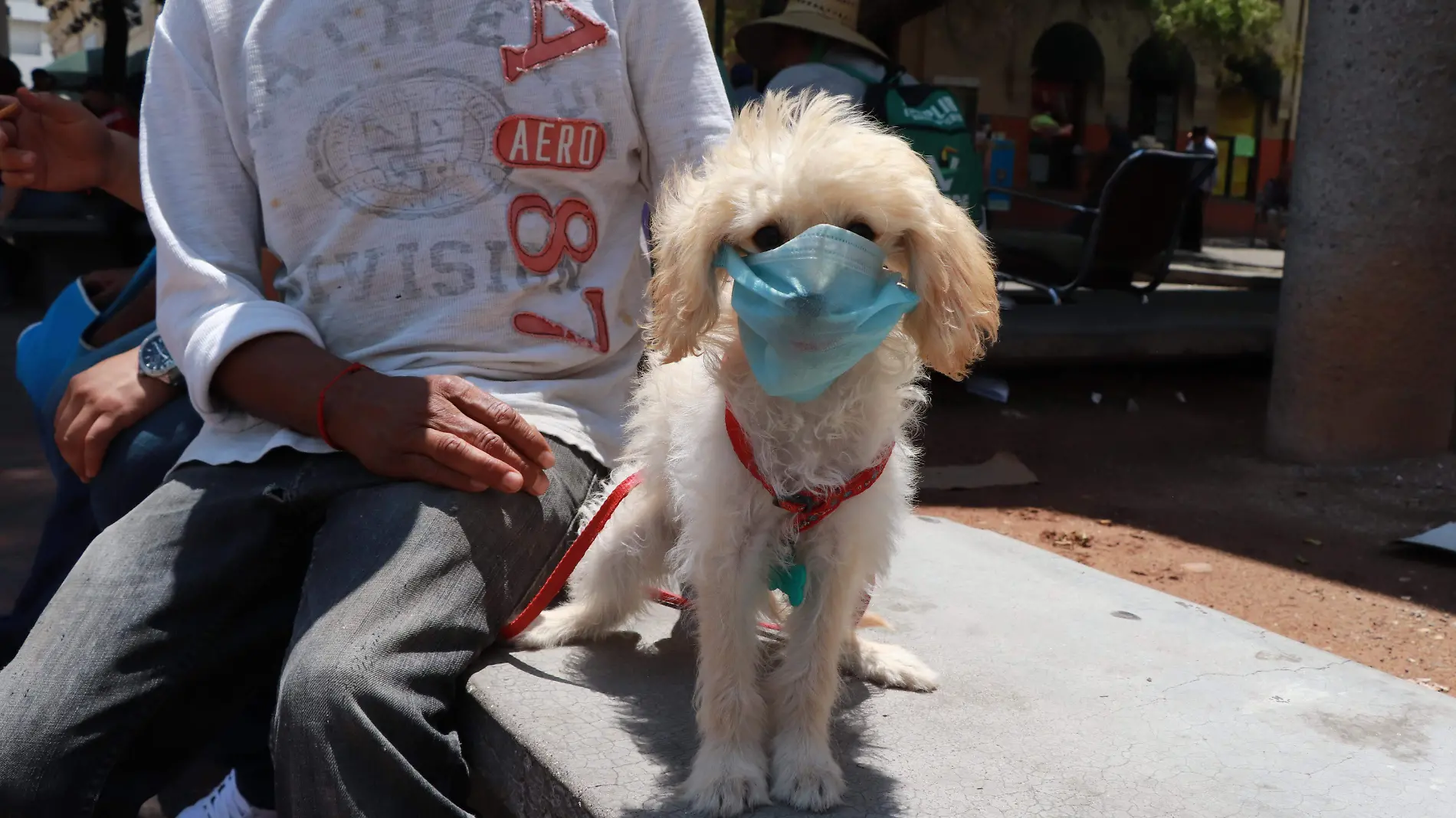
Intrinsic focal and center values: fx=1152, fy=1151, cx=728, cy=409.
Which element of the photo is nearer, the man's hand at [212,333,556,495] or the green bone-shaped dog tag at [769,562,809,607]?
the green bone-shaped dog tag at [769,562,809,607]

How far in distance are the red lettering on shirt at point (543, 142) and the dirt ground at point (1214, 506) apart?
2857mm

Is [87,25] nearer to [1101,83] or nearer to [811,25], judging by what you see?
[1101,83]

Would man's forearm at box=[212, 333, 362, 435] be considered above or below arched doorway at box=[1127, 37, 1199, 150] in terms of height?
below

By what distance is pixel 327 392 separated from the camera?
199 cm

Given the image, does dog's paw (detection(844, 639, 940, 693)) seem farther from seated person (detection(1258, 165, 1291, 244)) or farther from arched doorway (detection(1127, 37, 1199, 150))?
arched doorway (detection(1127, 37, 1199, 150))

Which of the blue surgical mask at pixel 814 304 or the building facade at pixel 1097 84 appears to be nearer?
the blue surgical mask at pixel 814 304

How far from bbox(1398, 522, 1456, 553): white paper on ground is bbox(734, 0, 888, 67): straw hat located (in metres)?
4.00

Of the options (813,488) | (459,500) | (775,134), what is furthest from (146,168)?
(813,488)

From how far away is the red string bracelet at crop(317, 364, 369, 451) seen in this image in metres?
1.99

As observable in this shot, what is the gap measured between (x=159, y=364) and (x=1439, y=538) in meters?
4.56

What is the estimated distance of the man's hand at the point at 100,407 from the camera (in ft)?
7.39

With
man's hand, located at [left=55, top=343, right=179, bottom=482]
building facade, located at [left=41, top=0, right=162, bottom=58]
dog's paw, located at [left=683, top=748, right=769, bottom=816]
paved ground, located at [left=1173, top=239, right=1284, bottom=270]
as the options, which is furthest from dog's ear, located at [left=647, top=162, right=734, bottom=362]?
paved ground, located at [left=1173, top=239, right=1284, bottom=270]

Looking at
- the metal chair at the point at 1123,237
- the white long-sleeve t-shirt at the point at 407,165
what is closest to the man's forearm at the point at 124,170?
the white long-sleeve t-shirt at the point at 407,165

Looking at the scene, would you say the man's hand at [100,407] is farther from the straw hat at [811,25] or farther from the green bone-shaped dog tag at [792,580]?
the straw hat at [811,25]
